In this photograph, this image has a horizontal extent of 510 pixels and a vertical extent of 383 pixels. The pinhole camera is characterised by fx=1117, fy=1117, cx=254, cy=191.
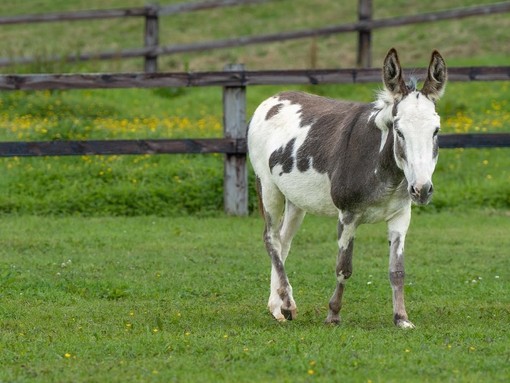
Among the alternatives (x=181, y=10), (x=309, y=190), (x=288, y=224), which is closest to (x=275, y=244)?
(x=288, y=224)

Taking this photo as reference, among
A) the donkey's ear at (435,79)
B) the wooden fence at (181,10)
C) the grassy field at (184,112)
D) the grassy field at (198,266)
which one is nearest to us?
the grassy field at (198,266)

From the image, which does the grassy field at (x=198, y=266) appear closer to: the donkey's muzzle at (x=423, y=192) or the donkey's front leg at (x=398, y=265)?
the donkey's front leg at (x=398, y=265)

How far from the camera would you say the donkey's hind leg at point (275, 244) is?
901cm

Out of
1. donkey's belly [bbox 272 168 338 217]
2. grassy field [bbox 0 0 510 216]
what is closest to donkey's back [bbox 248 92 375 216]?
donkey's belly [bbox 272 168 338 217]

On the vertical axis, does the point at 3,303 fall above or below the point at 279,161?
below

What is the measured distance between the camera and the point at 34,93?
60.4ft

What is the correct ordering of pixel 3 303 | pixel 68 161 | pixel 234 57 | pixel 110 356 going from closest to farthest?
1. pixel 110 356
2. pixel 3 303
3. pixel 68 161
4. pixel 234 57

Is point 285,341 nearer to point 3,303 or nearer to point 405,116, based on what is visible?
point 405,116

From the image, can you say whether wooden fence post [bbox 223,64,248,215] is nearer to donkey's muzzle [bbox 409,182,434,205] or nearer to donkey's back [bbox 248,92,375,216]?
donkey's back [bbox 248,92,375,216]

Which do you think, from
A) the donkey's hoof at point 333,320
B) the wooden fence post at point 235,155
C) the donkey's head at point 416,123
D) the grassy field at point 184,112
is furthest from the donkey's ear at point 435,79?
the grassy field at point 184,112

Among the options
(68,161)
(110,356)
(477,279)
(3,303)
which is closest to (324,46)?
(68,161)

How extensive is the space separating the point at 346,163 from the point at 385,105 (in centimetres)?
56

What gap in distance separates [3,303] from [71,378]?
2.79m

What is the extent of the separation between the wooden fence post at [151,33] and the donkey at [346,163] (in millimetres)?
11902
